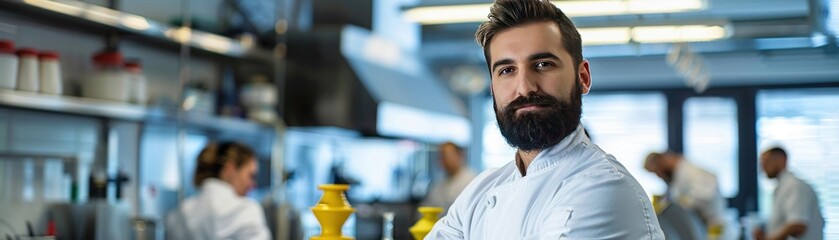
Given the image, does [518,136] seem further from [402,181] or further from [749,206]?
[749,206]

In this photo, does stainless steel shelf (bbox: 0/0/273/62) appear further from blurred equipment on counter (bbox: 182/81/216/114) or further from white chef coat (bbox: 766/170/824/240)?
white chef coat (bbox: 766/170/824/240)

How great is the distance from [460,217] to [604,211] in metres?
0.48

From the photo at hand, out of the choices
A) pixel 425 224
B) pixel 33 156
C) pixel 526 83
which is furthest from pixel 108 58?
pixel 526 83

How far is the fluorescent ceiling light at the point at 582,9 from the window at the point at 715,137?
350cm

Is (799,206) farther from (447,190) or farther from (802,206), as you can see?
(447,190)

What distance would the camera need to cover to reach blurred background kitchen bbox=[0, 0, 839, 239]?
436 centimetres

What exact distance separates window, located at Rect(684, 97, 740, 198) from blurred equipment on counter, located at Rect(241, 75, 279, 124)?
5355 mm

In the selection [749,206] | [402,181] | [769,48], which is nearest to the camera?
[402,181]

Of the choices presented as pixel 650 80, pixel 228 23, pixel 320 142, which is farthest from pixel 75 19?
pixel 650 80

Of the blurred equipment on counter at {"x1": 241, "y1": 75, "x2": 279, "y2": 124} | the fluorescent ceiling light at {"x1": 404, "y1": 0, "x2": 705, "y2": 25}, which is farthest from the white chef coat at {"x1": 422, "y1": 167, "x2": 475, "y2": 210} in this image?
the blurred equipment on counter at {"x1": 241, "y1": 75, "x2": 279, "y2": 124}

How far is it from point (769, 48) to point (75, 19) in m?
6.37

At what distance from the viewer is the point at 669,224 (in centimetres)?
343

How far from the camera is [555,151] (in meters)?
1.76

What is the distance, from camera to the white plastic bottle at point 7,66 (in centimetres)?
381
